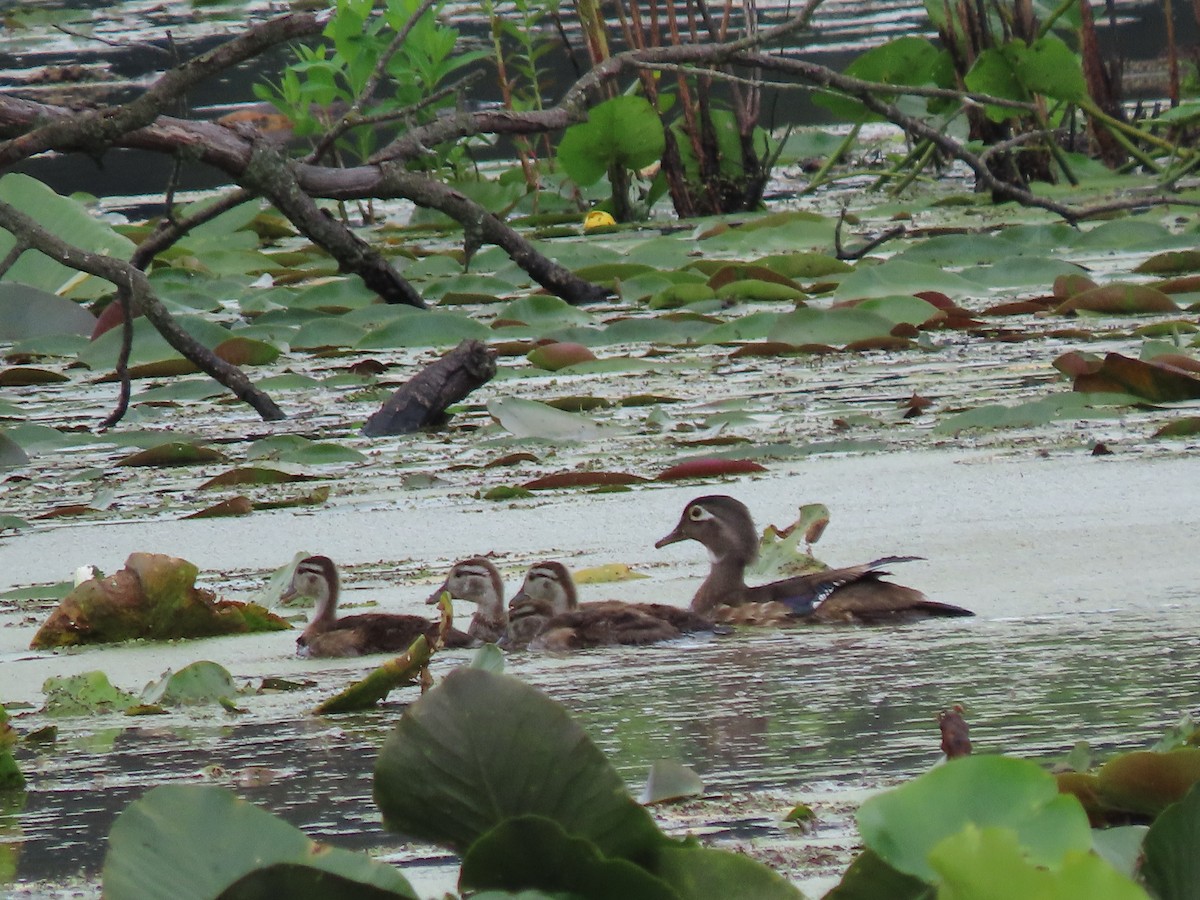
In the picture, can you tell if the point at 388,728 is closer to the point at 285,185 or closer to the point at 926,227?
the point at 285,185

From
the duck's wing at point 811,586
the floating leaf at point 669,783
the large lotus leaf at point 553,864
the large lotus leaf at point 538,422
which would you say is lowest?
the large lotus leaf at point 538,422

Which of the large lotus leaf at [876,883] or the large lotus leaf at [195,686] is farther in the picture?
the large lotus leaf at [195,686]

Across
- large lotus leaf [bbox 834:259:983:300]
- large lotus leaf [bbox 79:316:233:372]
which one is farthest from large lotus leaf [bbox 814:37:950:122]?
large lotus leaf [bbox 79:316:233:372]

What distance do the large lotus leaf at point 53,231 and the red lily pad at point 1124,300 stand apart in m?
3.60

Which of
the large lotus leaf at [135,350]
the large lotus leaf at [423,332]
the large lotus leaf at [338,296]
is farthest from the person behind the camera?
the large lotus leaf at [338,296]

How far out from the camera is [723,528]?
3387mm

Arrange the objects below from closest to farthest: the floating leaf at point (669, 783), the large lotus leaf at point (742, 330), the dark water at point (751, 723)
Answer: the floating leaf at point (669, 783) < the dark water at point (751, 723) < the large lotus leaf at point (742, 330)

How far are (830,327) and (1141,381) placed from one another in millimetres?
1625

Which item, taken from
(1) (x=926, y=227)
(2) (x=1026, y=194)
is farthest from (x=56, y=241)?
(1) (x=926, y=227)

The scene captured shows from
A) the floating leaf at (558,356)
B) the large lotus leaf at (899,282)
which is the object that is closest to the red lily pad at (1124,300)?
the large lotus leaf at (899,282)

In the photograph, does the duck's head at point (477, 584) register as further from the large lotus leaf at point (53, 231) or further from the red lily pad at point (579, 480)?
the large lotus leaf at point (53, 231)

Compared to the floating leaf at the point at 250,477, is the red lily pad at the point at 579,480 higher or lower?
lower

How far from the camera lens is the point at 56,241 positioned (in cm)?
519

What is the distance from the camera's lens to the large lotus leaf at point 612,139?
9.05m
